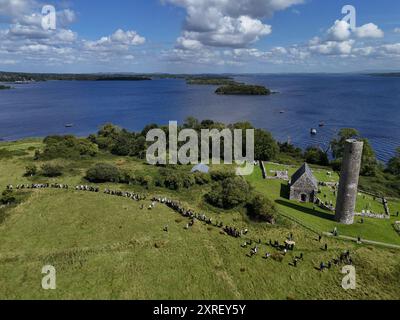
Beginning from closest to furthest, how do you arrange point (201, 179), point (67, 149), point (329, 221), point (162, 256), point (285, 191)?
point (162, 256) → point (329, 221) → point (285, 191) → point (201, 179) → point (67, 149)

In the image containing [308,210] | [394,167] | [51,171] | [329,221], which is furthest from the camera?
[394,167]

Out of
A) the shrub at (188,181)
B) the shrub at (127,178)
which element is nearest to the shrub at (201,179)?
the shrub at (188,181)

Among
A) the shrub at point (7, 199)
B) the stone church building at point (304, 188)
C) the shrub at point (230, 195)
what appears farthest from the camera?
the stone church building at point (304, 188)

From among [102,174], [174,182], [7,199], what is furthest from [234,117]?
[7,199]

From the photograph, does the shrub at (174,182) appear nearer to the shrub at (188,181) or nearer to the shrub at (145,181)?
the shrub at (188,181)

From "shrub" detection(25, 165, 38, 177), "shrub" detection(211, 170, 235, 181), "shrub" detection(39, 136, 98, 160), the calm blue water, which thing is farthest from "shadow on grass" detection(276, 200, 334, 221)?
the calm blue water

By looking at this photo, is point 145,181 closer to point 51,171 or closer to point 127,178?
point 127,178

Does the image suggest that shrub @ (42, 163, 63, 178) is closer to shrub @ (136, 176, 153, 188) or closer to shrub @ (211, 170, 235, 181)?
shrub @ (136, 176, 153, 188)
